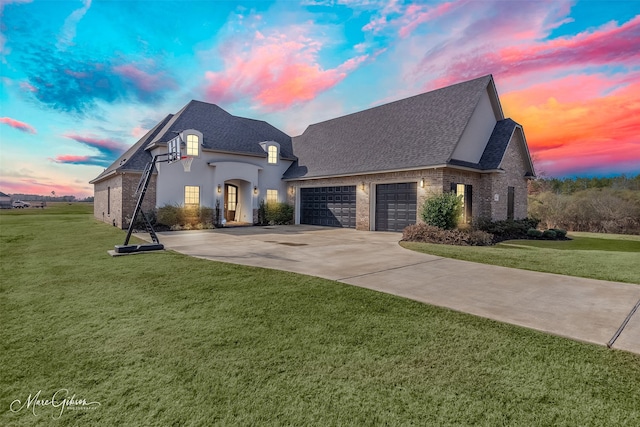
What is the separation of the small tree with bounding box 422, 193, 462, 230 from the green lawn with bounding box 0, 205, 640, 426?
9149 millimetres

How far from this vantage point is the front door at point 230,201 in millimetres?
20781

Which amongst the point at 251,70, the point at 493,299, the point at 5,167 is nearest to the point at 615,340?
the point at 493,299

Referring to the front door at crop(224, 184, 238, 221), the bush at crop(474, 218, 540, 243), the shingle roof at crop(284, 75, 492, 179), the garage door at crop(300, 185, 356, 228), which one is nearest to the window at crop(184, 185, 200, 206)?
the front door at crop(224, 184, 238, 221)

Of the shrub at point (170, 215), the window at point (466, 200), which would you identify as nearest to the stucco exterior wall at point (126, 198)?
the shrub at point (170, 215)

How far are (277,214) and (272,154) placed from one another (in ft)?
14.0

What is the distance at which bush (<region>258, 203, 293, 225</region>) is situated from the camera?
20.0 m

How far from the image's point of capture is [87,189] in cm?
3003

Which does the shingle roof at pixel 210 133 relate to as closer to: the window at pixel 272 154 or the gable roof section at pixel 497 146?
the window at pixel 272 154

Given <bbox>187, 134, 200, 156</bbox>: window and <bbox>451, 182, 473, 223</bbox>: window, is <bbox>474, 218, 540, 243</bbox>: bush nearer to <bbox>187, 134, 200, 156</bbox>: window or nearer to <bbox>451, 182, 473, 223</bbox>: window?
<bbox>451, 182, 473, 223</bbox>: window

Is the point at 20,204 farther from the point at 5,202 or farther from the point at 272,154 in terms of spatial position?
the point at 272,154

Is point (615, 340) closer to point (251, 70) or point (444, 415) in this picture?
point (444, 415)

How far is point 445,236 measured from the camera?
11680mm

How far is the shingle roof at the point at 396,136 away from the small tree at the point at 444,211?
1.78 meters

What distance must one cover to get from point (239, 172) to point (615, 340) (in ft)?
59.6
